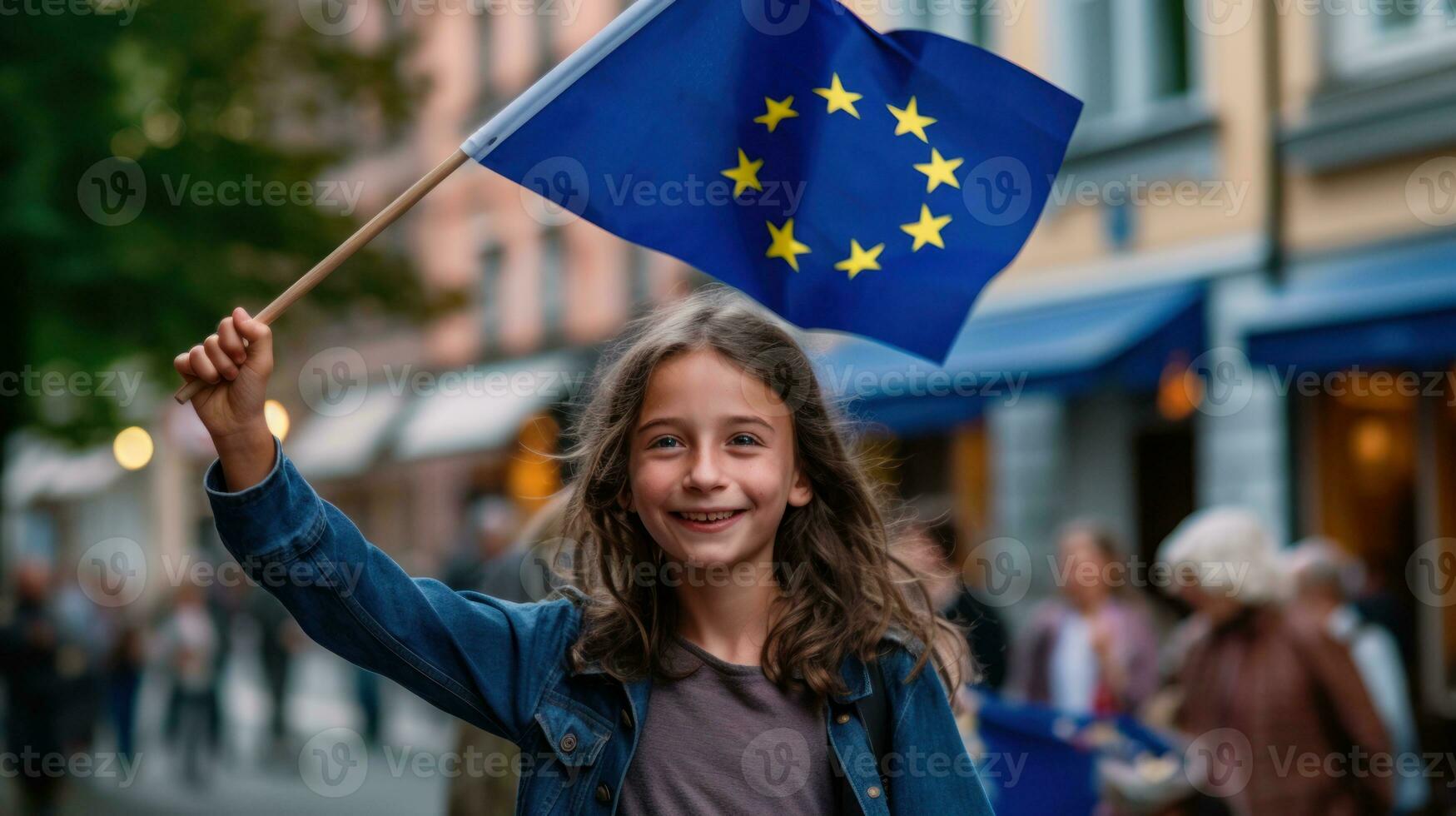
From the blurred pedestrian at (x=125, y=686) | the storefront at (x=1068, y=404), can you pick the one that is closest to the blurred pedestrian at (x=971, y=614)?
the storefront at (x=1068, y=404)

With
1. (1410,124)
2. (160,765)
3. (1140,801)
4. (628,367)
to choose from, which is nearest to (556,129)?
(628,367)

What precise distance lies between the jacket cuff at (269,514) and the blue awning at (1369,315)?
29.5 feet

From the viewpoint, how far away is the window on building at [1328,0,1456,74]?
1137cm

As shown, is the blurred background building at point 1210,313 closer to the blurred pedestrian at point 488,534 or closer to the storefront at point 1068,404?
the storefront at point 1068,404

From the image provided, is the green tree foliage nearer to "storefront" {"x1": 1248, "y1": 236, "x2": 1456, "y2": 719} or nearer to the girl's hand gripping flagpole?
"storefront" {"x1": 1248, "y1": 236, "x2": 1456, "y2": 719}

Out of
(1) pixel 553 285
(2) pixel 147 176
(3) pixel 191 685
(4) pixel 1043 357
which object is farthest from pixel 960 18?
(1) pixel 553 285

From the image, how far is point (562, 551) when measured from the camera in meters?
3.28

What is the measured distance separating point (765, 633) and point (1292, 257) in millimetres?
10704

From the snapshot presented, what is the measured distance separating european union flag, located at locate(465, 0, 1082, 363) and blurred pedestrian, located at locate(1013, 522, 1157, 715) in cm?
444

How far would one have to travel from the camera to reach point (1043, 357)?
13539 mm

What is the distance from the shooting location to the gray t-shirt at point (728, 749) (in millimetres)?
2535

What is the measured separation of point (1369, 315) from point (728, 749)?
9.09m

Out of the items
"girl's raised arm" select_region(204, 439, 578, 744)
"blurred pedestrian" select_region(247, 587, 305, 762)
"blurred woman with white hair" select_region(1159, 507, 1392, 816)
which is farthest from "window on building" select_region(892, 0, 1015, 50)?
"girl's raised arm" select_region(204, 439, 578, 744)

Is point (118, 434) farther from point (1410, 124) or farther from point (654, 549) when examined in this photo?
point (654, 549)
